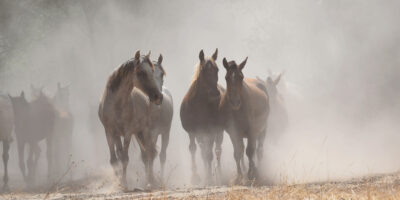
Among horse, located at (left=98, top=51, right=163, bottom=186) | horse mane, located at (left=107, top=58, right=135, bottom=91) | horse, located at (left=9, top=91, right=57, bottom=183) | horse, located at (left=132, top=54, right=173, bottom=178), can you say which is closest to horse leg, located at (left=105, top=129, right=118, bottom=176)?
horse, located at (left=98, top=51, right=163, bottom=186)

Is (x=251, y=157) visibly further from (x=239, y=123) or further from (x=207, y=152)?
(x=207, y=152)

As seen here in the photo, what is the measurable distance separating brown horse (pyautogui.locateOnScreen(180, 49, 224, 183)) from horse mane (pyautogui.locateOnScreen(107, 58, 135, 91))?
176 cm

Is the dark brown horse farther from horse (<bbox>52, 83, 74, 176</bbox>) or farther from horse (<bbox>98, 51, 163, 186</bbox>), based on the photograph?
horse (<bbox>52, 83, 74, 176</bbox>)

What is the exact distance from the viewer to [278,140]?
14.4m

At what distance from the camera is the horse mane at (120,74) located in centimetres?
856

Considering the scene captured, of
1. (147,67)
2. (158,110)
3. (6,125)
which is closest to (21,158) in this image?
(6,125)

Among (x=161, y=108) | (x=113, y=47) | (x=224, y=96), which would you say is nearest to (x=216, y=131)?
(x=224, y=96)

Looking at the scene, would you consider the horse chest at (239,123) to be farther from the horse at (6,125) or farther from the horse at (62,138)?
the horse at (62,138)

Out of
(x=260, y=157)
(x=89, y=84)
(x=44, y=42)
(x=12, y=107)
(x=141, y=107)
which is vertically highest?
(x=44, y=42)

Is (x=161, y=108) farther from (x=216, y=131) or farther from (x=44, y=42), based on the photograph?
(x=44, y=42)

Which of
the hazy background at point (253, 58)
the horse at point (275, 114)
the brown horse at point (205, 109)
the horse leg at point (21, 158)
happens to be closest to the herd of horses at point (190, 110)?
the brown horse at point (205, 109)

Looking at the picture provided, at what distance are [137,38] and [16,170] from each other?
40.3ft

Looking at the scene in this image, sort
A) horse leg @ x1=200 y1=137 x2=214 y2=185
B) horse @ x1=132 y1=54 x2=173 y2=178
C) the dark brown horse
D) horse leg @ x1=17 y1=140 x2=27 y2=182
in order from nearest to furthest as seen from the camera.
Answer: horse @ x1=132 y1=54 x2=173 y2=178 → horse leg @ x1=200 y1=137 x2=214 y2=185 → the dark brown horse → horse leg @ x1=17 y1=140 x2=27 y2=182

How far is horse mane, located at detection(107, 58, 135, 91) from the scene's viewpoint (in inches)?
337
